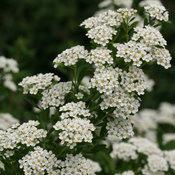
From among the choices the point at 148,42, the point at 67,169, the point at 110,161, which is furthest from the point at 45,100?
the point at 110,161

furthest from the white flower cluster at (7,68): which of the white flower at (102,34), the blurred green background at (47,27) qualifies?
the blurred green background at (47,27)

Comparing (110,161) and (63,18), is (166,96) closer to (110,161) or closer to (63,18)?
(63,18)

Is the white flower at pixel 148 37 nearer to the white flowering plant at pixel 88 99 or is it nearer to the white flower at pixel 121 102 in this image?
the white flowering plant at pixel 88 99

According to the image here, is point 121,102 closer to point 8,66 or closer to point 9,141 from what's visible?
point 9,141

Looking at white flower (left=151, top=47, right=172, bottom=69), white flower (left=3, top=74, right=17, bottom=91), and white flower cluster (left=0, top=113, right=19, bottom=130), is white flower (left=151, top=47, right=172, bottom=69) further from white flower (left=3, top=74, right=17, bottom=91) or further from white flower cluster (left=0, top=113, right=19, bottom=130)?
white flower (left=3, top=74, right=17, bottom=91)

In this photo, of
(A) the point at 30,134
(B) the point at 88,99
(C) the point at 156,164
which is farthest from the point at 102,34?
(C) the point at 156,164

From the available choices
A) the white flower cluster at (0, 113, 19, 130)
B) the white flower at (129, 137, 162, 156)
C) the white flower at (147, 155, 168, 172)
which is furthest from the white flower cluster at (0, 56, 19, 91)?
the white flower at (147, 155, 168, 172)
